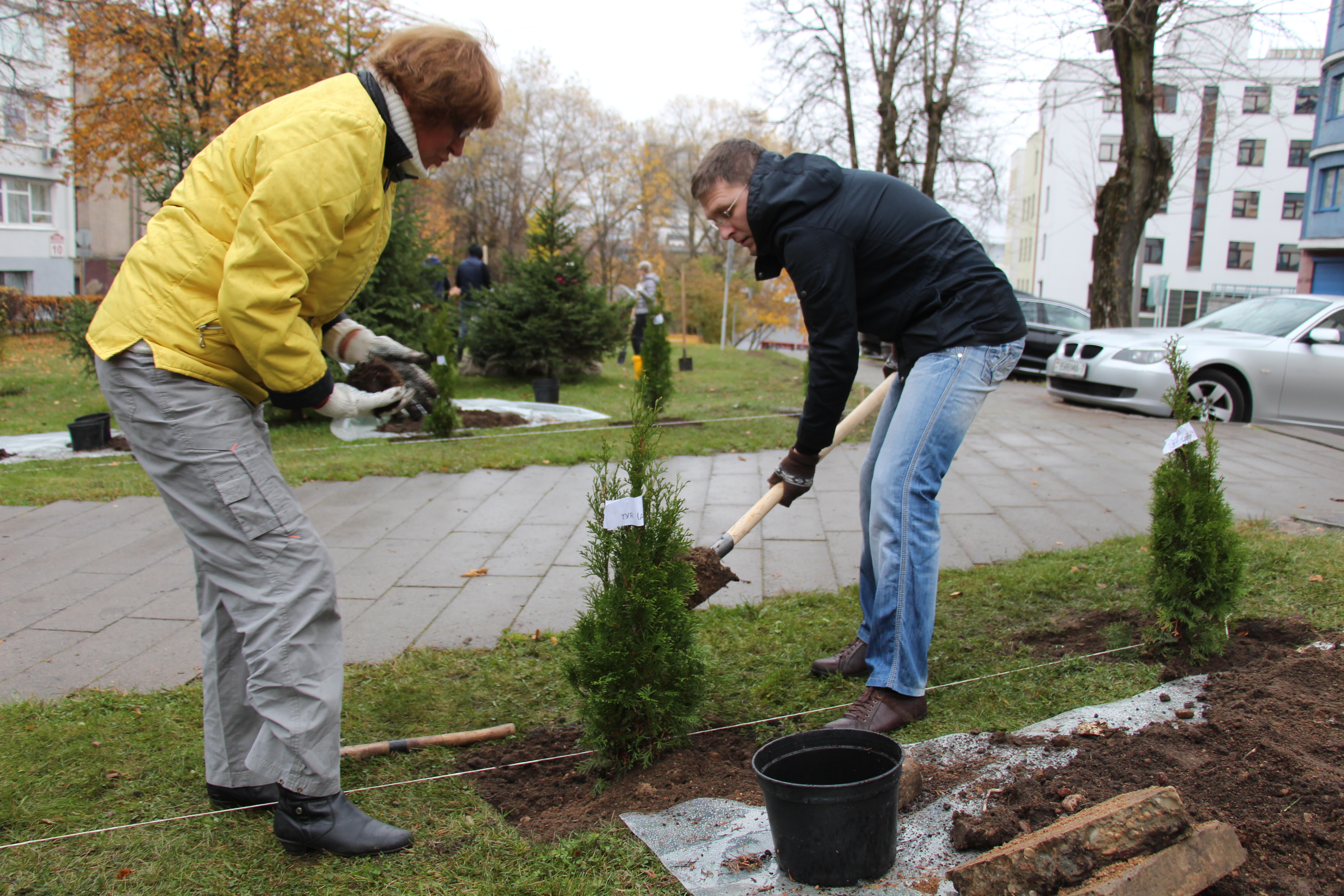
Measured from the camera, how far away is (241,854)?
2.19 metres

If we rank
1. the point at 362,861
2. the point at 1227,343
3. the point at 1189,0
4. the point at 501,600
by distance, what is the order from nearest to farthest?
the point at 362,861 → the point at 501,600 → the point at 1227,343 → the point at 1189,0

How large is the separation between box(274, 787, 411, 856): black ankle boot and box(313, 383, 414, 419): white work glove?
93 centimetres

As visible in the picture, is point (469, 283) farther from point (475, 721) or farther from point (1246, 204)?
point (1246, 204)

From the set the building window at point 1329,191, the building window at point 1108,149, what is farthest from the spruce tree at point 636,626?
the building window at point 1108,149

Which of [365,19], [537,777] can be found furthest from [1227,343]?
[365,19]

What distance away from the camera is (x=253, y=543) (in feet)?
6.93

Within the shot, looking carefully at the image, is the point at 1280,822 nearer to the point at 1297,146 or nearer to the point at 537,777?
the point at 537,777

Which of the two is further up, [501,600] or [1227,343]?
[1227,343]

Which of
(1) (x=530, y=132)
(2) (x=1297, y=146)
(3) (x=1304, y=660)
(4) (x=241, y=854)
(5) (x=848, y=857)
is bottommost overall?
(4) (x=241, y=854)

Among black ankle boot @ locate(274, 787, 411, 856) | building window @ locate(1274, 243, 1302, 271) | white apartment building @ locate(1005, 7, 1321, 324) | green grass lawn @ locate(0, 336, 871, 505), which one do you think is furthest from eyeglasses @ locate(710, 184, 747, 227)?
building window @ locate(1274, 243, 1302, 271)

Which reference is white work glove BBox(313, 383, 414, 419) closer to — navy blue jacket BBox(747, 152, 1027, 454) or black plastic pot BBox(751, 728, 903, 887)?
navy blue jacket BBox(747, 152, 1027, 454)

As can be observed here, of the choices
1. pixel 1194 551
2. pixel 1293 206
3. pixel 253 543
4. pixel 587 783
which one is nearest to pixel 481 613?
pixel 587 783

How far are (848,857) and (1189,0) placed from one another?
1436 cm

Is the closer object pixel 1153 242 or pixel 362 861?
pixel 362 861
